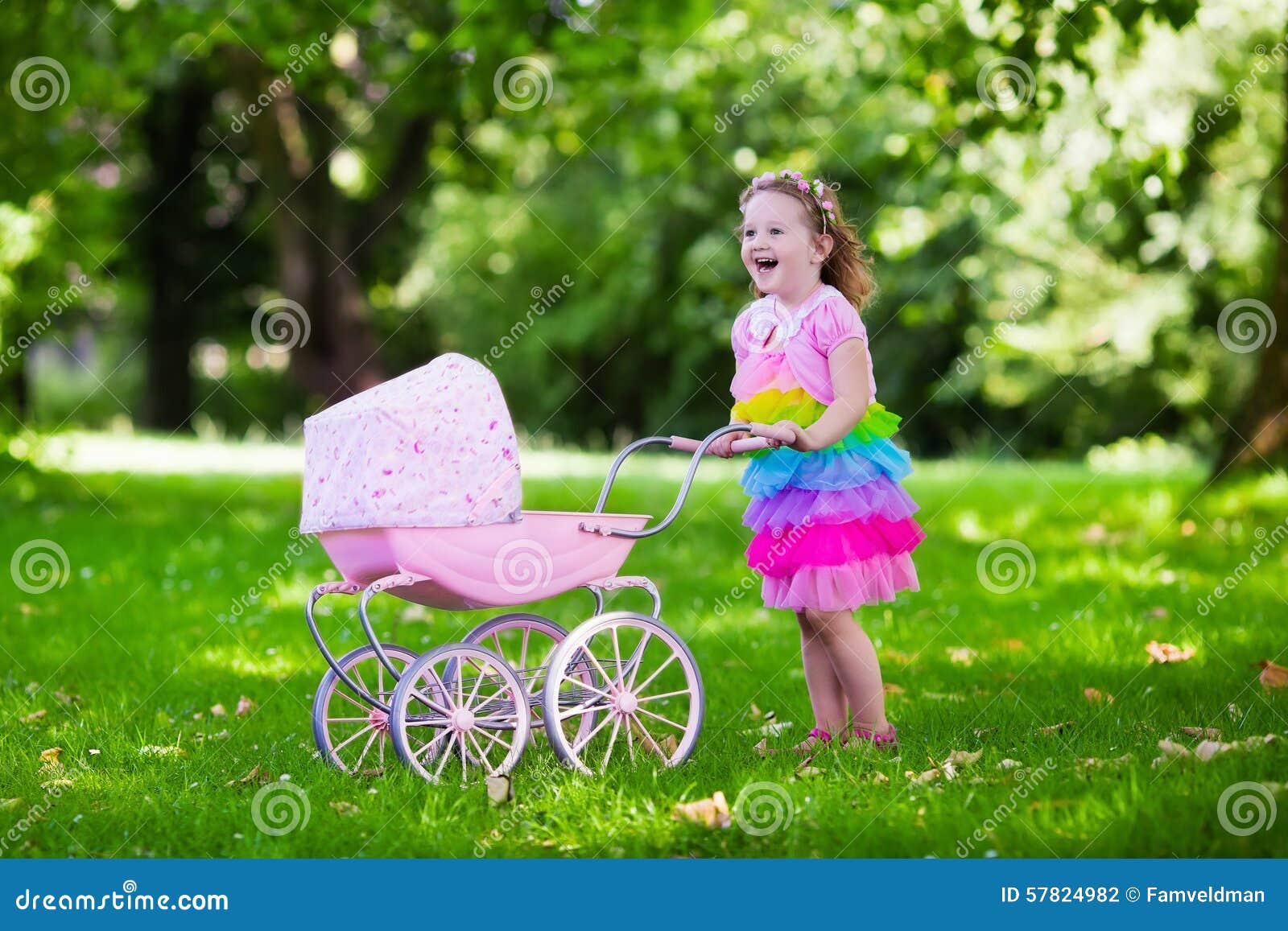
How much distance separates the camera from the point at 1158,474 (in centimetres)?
1169

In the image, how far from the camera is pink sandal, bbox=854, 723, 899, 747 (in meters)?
3.89

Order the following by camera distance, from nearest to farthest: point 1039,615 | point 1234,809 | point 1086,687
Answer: point 1234,809 → point 1086,687 → point 1039,615

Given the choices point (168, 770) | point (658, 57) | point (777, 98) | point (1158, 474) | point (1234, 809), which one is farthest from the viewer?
point (777, 98)

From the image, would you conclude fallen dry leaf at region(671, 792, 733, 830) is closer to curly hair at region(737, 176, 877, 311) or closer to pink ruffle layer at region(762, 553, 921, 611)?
pink ruffle layer at region(762, 553, 921, 611)

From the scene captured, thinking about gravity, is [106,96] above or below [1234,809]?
above

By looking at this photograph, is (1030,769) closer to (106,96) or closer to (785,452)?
(785,452)

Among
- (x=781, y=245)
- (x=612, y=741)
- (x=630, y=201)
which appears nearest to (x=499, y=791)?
(x=612, y=741)

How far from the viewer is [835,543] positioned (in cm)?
388

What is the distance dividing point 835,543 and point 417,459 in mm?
1185

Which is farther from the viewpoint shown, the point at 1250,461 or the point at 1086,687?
the point at 1250,461

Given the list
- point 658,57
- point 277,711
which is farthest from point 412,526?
point 658,57

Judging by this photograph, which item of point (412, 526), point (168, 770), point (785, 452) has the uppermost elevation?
point (785, 452)

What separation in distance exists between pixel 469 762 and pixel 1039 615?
301 centimetres

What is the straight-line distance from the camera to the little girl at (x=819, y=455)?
12.6ft
